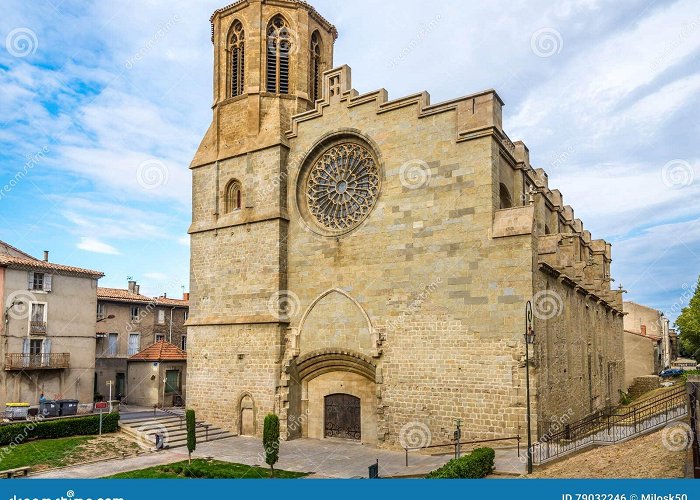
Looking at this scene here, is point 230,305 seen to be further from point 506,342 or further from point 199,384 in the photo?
point 506,342

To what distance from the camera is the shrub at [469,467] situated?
45.7 feet

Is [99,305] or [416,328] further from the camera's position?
[99,305]

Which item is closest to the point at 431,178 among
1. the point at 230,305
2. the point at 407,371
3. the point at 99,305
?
the point at 407,371

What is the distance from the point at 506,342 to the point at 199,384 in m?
14.4

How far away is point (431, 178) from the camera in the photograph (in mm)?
21156

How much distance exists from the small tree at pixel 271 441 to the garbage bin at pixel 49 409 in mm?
13160

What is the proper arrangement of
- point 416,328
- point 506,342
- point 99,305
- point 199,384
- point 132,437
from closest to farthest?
point 506,342
point 416,328
point 132,437
point 199,384
point 99,305

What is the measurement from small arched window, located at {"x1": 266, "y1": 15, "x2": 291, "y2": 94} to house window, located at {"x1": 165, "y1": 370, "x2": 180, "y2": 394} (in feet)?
55.9

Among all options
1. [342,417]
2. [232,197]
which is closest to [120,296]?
[232,197]

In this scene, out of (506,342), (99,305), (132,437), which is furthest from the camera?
(99,305)

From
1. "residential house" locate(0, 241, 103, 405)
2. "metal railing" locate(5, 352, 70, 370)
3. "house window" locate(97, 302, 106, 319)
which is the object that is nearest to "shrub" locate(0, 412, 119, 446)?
"metal railing" locate(5, 352, 70, 370)

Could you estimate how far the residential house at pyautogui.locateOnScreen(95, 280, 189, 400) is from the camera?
37719 mm

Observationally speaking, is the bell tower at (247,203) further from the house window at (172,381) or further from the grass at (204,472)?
the house window at (172,381)

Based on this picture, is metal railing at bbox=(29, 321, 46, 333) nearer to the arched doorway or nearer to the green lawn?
the green lawn
